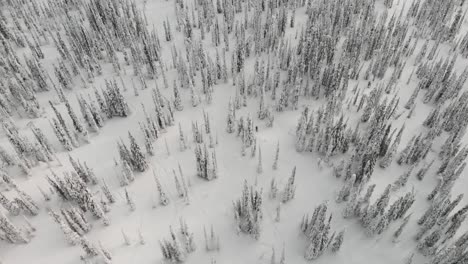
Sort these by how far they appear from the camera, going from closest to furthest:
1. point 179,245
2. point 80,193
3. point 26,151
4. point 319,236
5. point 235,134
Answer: point 319,236
point 179,245
point 80,193
point 26,151
point 235,134

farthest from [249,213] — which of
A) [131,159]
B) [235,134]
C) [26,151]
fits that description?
[26,151]

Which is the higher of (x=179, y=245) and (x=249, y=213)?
(x=249, y=213)

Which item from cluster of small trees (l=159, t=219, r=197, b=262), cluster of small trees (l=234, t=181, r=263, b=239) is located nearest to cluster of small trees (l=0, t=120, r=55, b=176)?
cluster of small trees (l=159, t=219, r=197, b=262)

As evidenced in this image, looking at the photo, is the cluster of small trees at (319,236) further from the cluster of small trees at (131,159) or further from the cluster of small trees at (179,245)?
the cluster of small trees at (131,159)

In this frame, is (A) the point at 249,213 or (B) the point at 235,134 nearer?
(A) the point at 249,213

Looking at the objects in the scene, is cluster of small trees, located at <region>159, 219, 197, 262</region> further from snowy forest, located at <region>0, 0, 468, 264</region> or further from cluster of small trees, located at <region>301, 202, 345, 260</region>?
cluster of small trees, located at <region>301, 202, 345, 260</region>

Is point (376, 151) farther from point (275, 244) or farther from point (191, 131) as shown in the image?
point (191, 131)

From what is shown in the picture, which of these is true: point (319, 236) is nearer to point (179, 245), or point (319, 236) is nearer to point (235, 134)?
point (179, 245)

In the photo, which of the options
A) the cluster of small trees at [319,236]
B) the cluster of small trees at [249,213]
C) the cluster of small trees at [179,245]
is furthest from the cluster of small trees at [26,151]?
the cluster of small trees at [319,236]

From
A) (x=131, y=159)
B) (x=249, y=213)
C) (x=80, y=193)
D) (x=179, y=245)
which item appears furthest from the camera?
(x=131, y=159)
